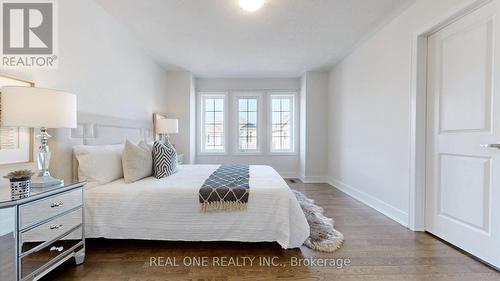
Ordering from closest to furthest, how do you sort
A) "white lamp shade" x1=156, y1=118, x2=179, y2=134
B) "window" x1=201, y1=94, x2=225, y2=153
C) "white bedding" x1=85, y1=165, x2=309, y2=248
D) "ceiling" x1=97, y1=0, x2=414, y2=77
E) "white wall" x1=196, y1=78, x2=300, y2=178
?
"white bedding" x1=85, y1=165, x2=309, y2=248 < "ceiling" x1=97, y1=0, x2=414, y2=77 < "white lamp shade" x1=156, y1=118, x2=179, y2=134 < "white wall" x1=196, y1=78, x2=300, y2=178 < "window" x1=201, y1=94, x2=225, y2=153

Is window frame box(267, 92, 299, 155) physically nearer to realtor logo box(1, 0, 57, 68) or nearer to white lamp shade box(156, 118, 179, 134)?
white lamp shade box(156, 118, 179, 134)

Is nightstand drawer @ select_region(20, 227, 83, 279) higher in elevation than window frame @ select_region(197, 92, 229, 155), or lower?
lower

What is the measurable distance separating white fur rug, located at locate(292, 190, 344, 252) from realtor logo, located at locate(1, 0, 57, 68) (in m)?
2.78

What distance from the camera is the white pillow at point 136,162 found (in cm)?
218

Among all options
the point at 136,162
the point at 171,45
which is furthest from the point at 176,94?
the point at 136,162

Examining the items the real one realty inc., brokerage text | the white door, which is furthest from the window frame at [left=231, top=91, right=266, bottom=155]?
the real one realty inc., brokerage text

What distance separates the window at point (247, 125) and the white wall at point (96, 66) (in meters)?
2.34

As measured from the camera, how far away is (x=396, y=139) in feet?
8.81

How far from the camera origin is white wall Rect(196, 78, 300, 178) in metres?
5.34

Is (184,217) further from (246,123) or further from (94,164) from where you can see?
(246,123)

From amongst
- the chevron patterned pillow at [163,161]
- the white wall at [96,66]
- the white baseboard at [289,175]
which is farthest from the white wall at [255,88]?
the chevron patterned pillow at [163,161]

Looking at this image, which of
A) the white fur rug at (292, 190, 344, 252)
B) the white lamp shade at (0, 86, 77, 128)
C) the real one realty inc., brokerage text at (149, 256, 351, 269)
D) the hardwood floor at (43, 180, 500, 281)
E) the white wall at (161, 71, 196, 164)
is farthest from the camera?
the white wall at (161, 71, 196, 164)

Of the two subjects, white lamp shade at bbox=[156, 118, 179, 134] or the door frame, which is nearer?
the door frame

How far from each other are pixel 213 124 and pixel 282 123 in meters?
1.66
